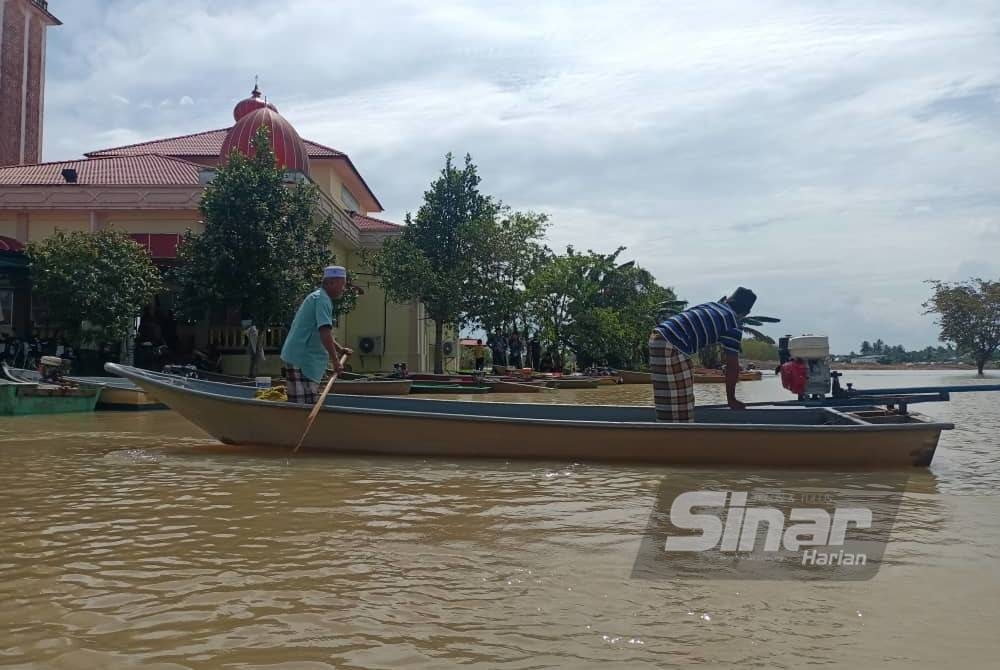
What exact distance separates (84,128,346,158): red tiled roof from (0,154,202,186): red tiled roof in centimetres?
206

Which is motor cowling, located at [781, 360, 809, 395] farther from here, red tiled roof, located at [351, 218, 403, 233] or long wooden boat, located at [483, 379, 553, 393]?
red tiled roof, located at [351, 218, 403, 233]

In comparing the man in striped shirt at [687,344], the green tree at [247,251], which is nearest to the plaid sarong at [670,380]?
the man in striped shirt at [687,344]

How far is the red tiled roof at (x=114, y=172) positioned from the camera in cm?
2161

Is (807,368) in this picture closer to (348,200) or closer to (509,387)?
(509,387)

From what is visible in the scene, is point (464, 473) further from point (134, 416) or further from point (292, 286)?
point (292, 286)

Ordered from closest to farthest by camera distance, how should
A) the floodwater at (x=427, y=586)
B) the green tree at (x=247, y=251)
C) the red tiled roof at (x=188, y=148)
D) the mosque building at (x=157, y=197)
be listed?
1. the floodwater at (x=427, y=586)
2. the green tree at (x=247, y=251)
3. the mosque building at (x=157, y=197)
4. the red tiled roof at (x=188, y=148)

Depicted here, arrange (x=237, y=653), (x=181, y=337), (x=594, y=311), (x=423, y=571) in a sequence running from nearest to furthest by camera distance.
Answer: (x=237, y=653) < (x=423, y=571) < (x=181, y=337) < (x=594, y=311)

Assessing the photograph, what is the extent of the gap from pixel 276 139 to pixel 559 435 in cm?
1959

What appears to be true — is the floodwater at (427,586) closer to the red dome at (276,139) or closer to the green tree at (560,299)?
the red dome at (276,139)

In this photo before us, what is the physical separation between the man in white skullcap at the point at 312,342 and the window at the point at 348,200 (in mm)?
24737

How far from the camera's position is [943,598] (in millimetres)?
3207

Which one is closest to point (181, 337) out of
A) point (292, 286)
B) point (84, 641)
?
point (292, 286)

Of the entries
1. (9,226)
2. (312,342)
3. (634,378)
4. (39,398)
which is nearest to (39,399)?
(39,398)

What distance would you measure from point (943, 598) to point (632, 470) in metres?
3.56
